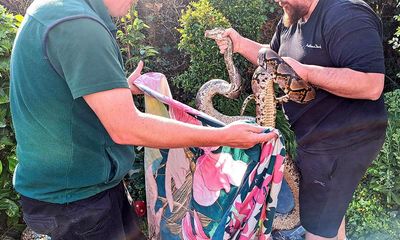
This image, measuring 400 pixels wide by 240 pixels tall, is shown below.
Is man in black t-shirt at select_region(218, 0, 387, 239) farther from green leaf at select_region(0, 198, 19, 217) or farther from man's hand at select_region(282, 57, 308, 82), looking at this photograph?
green leaf at select_region(0, 198, 19, 217)

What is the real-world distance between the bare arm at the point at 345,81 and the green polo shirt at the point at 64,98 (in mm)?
1155

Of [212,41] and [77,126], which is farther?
[212,41]

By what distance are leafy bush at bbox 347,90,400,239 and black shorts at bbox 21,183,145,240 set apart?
269 cm

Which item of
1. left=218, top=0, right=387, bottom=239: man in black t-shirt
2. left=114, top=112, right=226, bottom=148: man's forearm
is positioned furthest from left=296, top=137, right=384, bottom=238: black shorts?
left=114, top=112, right=226, bottom=148: man's forearm

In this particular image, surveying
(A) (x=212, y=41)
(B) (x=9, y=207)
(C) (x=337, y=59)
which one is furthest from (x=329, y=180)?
(B) (x=9, y=207)

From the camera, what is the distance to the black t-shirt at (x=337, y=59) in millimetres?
2512

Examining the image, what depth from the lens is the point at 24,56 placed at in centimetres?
192

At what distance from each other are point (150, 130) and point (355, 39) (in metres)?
1.34

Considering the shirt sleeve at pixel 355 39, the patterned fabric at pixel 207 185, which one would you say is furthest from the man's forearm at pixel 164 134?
the shirt sleeve at pixel 355 39

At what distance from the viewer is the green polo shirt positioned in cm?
176

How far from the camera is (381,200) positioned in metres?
4.38

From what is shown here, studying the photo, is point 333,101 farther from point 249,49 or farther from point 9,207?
point 9,207

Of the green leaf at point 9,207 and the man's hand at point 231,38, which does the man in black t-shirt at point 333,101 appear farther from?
the green leaf at point 9,207

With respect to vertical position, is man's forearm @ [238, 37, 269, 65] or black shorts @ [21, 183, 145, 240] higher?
man's forearm @ [238, 37, 269, 65]
